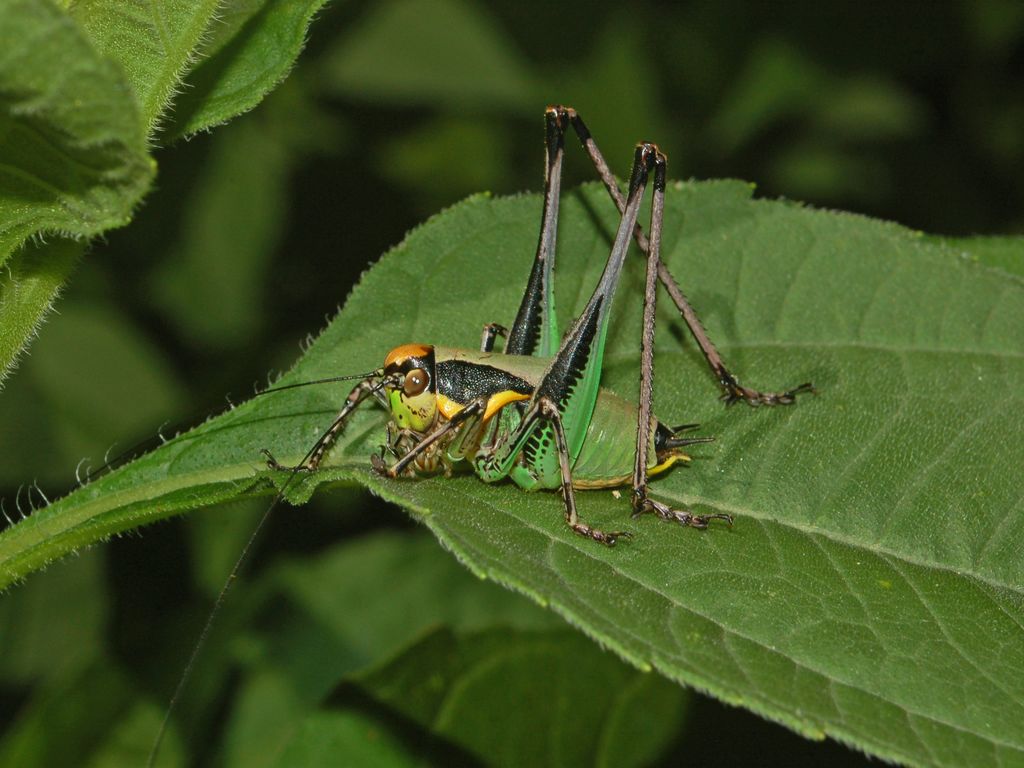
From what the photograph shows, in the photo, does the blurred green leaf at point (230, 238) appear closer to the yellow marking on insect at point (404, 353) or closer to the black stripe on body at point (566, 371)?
the yellow marking on insect at point (404, 353)

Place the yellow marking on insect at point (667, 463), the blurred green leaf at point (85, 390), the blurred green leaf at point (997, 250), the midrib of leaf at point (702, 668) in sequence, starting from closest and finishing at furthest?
1. the midrib of leaf at point (702, 668)
2. the yellow marking on insect at point (667, 463)
3. the blurred green leaf at point (997, 250)
4. the blurred green leaf at point (85, 390)

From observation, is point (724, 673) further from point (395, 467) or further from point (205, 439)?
point (205, 439)

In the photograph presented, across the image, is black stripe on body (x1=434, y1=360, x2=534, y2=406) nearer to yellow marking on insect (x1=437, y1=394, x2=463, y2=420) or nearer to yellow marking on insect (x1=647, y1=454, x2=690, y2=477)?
yellow marking on insect (x1=437, y1=394, x2=463, y2=420)

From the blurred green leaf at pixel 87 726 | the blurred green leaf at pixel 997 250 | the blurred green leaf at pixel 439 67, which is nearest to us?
the blurred green leaf at pixel 997 250

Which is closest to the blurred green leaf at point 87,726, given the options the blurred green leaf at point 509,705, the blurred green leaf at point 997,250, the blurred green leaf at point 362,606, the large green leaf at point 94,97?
the blurred green leaf at point 362,606

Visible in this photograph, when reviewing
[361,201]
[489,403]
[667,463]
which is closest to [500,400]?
[489,403]

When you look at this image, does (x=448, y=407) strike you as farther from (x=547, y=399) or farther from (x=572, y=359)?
(x=572, y=359)

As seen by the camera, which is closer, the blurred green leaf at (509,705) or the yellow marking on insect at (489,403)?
the yellow marking on insect at (489,403)
